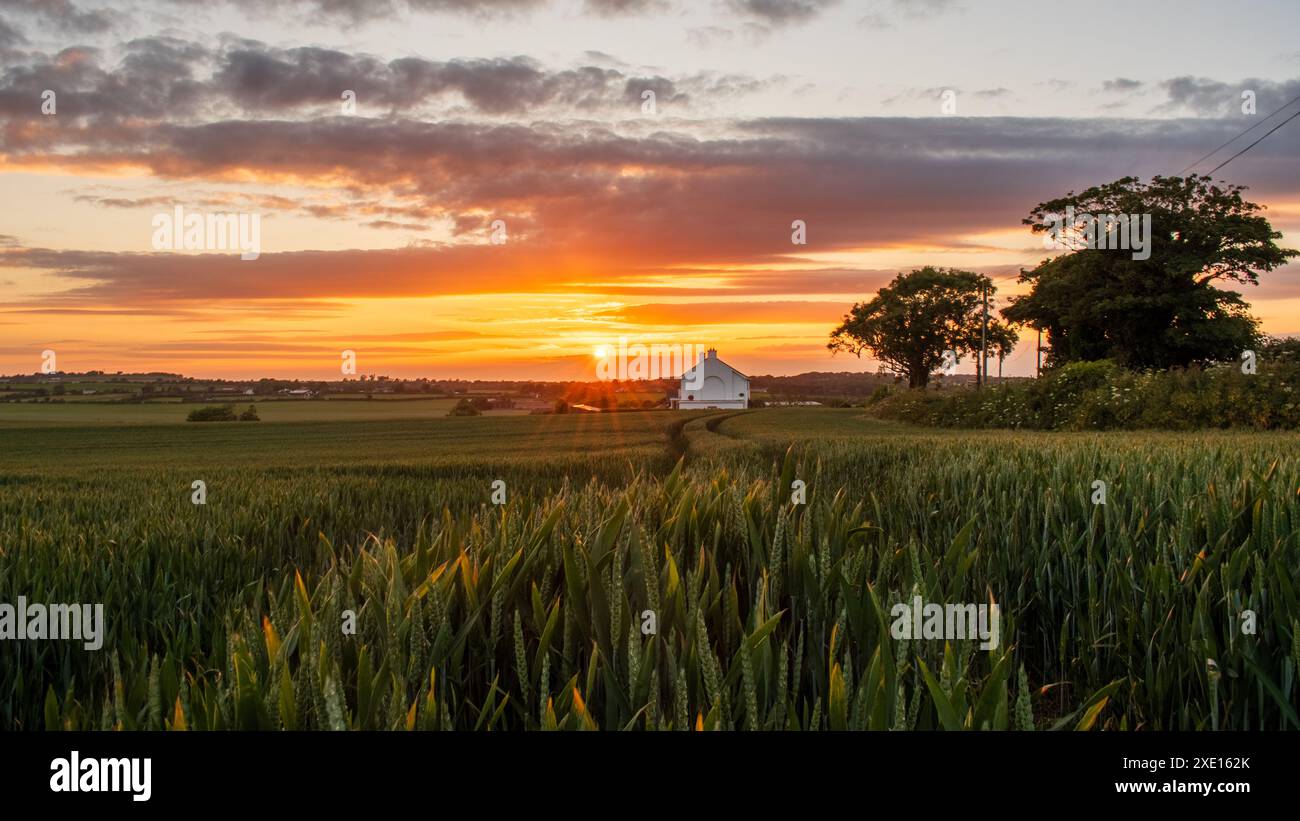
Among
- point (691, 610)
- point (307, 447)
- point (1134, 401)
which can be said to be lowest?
point (307, 447)

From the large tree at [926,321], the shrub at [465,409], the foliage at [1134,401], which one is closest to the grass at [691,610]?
the foliage at [1134,401]

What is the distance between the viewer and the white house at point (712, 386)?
273 ft

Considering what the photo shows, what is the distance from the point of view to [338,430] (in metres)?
38.0

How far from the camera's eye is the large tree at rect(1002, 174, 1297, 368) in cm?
5072

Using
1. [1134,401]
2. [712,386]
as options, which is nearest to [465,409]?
[712,386]

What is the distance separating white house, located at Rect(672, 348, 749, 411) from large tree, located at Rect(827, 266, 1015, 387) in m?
13.9

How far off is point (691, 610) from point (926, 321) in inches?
3130

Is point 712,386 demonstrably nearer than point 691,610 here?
No

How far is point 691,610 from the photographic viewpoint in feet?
9.16

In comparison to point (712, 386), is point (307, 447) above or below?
below

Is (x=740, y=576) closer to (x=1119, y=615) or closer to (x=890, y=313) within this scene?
(x=1119, y=615)

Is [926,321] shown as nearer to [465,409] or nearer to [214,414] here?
[465,409]

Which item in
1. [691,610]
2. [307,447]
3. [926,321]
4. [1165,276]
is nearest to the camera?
[691,610]
